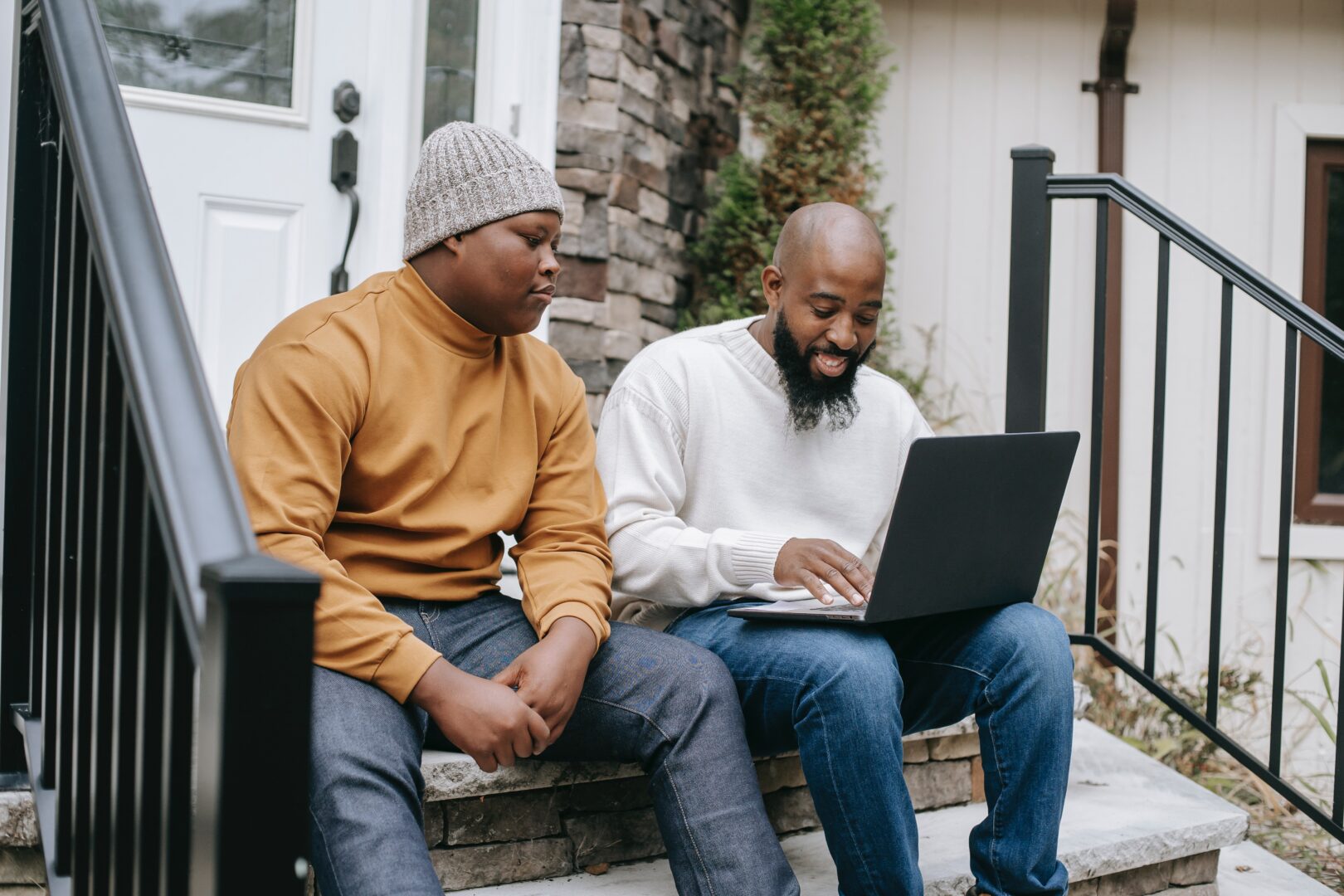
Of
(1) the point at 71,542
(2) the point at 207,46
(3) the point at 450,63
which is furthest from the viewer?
(3) the point at 450,63

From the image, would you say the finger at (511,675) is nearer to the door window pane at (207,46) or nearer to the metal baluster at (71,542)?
the metal baluster at (71,542)

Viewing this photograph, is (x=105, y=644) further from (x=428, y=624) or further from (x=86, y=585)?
(x=428, y=624)

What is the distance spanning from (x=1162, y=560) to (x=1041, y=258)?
239 cm

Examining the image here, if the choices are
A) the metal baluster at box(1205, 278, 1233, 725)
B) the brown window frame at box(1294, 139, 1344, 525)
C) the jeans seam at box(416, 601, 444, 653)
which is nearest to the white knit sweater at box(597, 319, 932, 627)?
the jeans seam at box(416, 601, 444, 653)

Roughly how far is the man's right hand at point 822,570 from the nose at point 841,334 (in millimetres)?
351

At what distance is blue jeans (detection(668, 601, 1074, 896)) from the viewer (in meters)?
1.64

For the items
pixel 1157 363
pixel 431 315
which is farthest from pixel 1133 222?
pixel 431 315

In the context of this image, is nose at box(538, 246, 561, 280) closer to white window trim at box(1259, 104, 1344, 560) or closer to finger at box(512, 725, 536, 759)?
finger at box(512, 725, 536, 759)

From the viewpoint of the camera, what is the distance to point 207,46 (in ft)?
9.02

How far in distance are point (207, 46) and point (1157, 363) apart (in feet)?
6.78

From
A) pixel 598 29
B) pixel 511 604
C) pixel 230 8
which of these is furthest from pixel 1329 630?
pixel 230 8

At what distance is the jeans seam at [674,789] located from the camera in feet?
5.27

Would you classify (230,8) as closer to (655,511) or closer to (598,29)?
(598,29)

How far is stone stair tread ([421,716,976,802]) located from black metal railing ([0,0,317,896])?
0.42 metres
